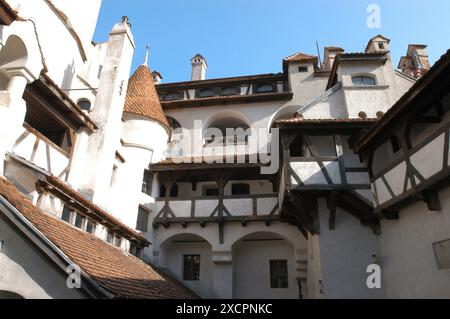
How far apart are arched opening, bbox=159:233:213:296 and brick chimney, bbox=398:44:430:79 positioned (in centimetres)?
1579

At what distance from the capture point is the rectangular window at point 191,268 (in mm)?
16125

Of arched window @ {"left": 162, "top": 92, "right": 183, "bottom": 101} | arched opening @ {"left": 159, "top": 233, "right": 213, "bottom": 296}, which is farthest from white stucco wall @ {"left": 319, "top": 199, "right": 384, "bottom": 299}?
arched window @ {"left": 162, "top": 92, "right": 183, "bottom": 101}

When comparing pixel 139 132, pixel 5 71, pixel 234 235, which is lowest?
pixel 234 235

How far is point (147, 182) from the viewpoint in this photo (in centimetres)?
1678

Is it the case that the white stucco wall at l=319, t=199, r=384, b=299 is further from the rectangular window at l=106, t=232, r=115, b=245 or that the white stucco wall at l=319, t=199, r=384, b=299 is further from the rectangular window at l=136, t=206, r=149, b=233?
the rectangular window at l=136, t=206, r=149, b=233

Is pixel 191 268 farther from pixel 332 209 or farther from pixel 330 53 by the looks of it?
pixel 330 53

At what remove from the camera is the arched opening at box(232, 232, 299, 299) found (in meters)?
15.3

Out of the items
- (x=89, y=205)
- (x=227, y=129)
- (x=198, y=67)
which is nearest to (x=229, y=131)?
(x=227, y=129)

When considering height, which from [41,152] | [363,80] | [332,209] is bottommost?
[332,209]

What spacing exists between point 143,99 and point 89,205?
31.9 feet

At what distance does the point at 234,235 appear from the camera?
1516 centimetres

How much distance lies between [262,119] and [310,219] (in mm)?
9641

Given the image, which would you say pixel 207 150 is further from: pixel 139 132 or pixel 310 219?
pixel 310 219

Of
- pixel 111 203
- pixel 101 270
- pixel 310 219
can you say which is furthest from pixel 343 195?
pixel 111 203
